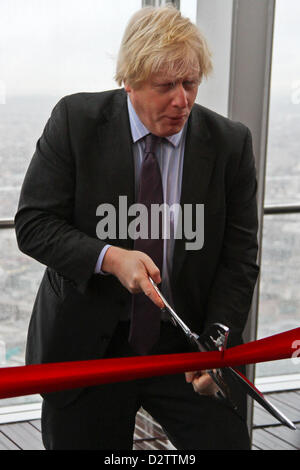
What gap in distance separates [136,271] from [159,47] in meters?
0.54

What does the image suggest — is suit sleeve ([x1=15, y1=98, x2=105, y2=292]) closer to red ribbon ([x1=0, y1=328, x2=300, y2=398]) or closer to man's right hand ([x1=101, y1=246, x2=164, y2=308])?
man's right hand ([x1=101, y1=246, x2=164, y2=308])

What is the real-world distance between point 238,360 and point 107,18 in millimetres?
1717

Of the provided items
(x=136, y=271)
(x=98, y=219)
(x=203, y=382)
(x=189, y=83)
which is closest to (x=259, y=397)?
(x=203, y=382)

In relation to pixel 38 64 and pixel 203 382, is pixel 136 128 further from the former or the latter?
pixel 38 64

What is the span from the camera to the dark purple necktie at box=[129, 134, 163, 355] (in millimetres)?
1871

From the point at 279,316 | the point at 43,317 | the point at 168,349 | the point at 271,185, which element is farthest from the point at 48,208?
the point at 279,316

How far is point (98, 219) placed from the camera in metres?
1.87

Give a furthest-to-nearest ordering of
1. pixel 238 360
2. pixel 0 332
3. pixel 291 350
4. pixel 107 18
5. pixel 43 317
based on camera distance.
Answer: pixel 0 332
pixel 107 18
pixel 43 317
pixel 291 350
pixel 238 360

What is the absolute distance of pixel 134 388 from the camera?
1.93 m

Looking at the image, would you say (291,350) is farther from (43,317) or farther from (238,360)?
(43,317)

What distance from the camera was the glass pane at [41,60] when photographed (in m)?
→ 2.71

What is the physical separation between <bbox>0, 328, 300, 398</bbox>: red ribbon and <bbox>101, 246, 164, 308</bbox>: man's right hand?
14 cm

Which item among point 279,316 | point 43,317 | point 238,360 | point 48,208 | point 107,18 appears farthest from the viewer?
point 279,316

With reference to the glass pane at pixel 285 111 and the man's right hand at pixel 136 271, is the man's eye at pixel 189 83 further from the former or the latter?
the glass pane at pixel 285 111
